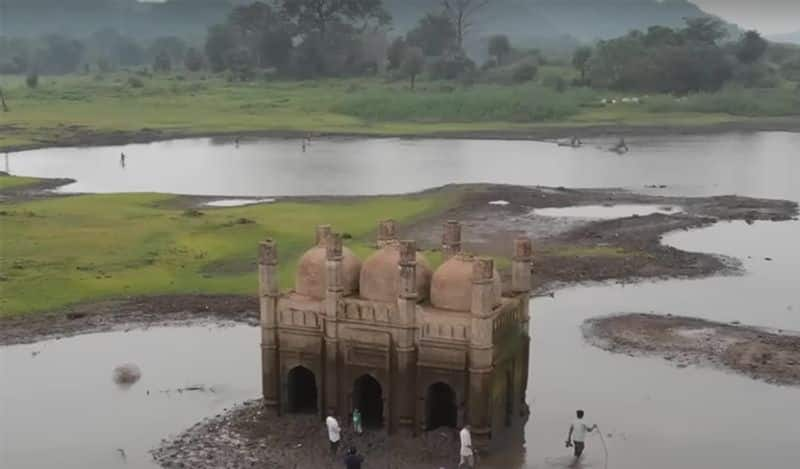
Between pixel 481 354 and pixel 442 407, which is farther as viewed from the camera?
pixel 442 407

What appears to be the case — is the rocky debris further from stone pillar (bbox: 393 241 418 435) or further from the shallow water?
stone pillar (bbox: 393 241 418 435)

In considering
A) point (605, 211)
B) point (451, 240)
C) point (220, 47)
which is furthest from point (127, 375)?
point (220, 47)

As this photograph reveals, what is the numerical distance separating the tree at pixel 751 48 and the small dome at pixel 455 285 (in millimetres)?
135754

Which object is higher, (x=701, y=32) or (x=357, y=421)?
(x=701, y=32)

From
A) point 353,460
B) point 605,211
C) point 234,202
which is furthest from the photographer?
point 234,202

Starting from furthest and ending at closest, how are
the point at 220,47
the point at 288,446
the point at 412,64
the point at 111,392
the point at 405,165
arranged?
the point at 220,47, the point at 412,64, the point at 405,165, the point at 111,392, the point at 288,446

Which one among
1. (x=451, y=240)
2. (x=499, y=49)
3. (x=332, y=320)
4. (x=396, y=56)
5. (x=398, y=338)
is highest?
(x=499, y=49)

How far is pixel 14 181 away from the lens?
7100cm

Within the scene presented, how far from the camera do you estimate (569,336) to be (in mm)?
36312

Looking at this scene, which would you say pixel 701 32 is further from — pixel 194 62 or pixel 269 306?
pixel 269 306

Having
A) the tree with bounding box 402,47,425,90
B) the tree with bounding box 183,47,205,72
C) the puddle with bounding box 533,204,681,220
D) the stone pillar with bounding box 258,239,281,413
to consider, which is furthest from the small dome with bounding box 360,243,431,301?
the tree with bounding box 183,47,205,72

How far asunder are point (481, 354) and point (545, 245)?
2746 cm

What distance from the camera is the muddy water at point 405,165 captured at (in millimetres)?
74688

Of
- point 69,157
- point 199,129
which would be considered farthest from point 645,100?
point 69,157
